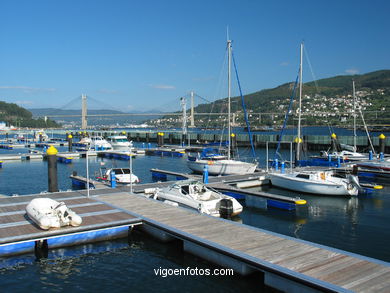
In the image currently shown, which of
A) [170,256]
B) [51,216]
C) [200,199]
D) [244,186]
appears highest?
[51,216]

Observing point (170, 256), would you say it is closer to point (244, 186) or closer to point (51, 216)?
point (51, 216)

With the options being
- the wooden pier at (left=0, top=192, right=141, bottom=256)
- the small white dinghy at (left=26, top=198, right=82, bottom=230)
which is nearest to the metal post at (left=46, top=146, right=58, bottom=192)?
the wooden pier at (left=0, top=192, right=141, bottom=256)

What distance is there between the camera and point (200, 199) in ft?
62.3

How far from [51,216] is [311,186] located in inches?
668

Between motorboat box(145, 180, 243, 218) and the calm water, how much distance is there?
77.0 inches

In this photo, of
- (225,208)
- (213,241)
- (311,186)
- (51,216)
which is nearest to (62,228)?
(51,216)

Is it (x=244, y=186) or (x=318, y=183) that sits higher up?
(x=318, y=183)

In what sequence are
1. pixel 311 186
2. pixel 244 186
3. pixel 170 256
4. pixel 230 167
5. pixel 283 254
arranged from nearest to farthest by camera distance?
pixel 283 254, pixel 170 256, pixel 311 186, pixel 244 186, pixel 230 167

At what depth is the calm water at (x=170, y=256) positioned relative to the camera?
12.0 metres

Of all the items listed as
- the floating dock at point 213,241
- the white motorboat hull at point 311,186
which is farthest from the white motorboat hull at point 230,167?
the floating dock at point 213,241

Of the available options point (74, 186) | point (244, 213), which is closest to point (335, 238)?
point (244, 213)

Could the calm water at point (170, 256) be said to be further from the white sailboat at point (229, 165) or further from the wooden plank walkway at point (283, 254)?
the white sailboat at point (229, 165)

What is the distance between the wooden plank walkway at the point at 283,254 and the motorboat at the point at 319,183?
11726mm

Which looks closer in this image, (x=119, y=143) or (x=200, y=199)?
(x=200, y=199)
